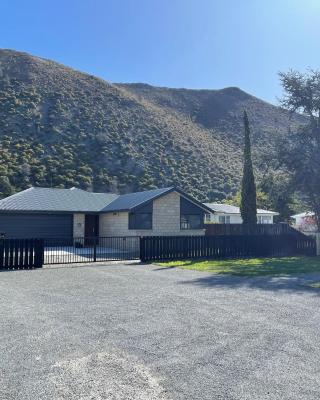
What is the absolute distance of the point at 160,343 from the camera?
5.62m

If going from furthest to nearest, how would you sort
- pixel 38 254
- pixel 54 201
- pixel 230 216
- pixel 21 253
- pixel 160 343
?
1. pixel 230 216
2. pixel 54 201
3. pixel 38 254
4. pixel 21 253
5. pixel 160 343

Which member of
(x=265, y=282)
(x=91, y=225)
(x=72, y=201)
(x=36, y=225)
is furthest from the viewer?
(x=91, y=225)

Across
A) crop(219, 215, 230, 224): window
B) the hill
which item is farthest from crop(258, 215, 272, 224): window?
the hill

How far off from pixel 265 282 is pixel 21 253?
30.7 ft

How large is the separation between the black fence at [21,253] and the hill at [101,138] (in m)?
26.6

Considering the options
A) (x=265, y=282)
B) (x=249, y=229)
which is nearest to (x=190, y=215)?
(x=249, y=229)

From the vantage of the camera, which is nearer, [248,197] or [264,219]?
[248,197]

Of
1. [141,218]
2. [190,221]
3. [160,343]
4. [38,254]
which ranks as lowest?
[160,343]

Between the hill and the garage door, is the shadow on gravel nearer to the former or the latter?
the garage door

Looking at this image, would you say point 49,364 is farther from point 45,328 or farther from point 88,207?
point 88,207

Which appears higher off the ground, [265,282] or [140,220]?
[140,220]

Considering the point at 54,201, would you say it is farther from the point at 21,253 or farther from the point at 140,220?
the point at 21,253

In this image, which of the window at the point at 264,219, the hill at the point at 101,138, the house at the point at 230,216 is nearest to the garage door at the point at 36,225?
the hill at the point at 101,138

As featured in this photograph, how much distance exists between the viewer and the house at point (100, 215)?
2581 centimetres
